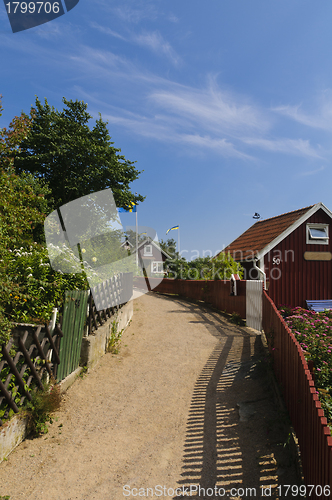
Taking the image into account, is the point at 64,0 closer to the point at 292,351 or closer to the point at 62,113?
the point at 292,351

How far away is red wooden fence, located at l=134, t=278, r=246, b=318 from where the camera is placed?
12523 mm

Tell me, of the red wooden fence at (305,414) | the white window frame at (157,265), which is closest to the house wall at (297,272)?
the red wooden fence at (305,414)

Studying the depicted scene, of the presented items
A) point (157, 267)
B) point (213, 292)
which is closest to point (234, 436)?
point (213, 292)

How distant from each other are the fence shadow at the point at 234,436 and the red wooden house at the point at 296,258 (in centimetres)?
881

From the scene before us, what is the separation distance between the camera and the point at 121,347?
27.8 feet

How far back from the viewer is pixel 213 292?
52.3 feet

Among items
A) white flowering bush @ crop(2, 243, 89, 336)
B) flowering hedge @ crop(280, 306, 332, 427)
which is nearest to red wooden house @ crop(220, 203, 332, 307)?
flowering hedge @ crop(280, 306, 332, 427)

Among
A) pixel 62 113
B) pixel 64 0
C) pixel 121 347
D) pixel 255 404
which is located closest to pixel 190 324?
pixel 121 347

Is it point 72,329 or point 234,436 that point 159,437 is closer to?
point 234,436

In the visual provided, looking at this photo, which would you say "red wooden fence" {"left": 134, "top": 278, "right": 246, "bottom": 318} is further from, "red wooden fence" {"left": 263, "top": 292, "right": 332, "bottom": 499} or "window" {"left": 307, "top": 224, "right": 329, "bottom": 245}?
"red wooden fence" {"left": 263, "top": 292, "right": 332, "bottom": 499}

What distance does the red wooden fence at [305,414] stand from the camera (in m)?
2.57

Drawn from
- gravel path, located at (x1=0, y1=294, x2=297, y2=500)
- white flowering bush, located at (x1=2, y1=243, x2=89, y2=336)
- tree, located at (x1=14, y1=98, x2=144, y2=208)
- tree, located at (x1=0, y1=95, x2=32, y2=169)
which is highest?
tree, located at (x1=14, y1=98, x2=144, y2=208)

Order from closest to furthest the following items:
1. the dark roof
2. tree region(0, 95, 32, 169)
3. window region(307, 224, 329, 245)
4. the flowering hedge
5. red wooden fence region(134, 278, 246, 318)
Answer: the flowering hedge → tree region(0, 95, 32, 169) → red wooden fence region(134, 278, 246, 318) → the dark roof → window region(307, 224, 329, 245)

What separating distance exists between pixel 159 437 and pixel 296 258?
1337 centimetres
